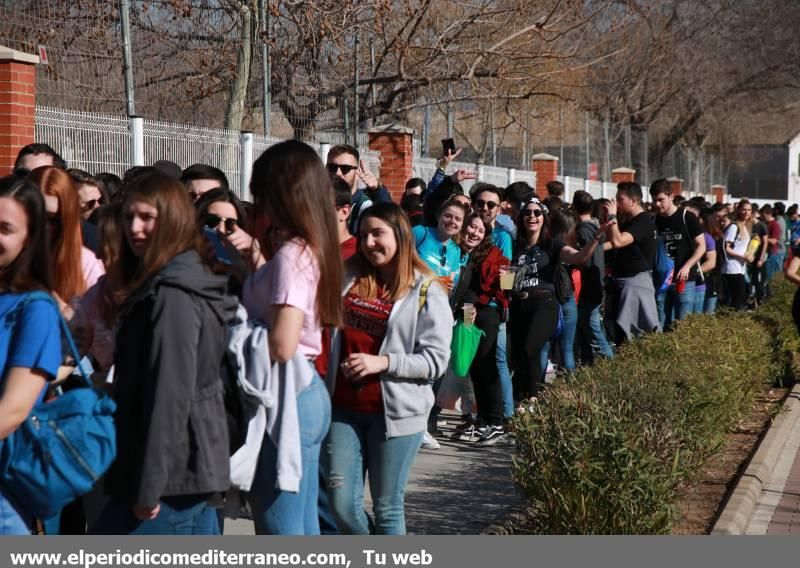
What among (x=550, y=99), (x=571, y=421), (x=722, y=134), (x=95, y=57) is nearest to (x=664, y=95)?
(x=722, y=134)

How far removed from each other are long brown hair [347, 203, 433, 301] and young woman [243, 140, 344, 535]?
762 mm

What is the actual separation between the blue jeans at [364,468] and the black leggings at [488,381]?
404cm

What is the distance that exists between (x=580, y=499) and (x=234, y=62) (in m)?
11.7

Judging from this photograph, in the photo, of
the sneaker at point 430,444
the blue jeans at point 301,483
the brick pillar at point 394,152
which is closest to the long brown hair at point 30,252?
the blue jeans at point 301,483

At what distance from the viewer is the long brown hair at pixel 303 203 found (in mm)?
3887

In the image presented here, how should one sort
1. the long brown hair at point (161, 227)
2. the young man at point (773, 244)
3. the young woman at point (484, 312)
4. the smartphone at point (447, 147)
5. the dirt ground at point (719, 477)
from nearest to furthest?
the long brown hair at point (161, 227)
the dirt ground at point (719, 477)
the young woman at point (484, 312)
the smartphone at point (447, 147)
the young man at point (773, 244)

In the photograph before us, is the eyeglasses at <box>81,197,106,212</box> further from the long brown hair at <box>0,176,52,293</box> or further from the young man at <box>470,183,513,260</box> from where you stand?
the young man at <box>470,183,513,260</box>

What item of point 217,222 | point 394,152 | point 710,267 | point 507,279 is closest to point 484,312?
point 507,279

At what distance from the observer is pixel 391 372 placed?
4.64 m

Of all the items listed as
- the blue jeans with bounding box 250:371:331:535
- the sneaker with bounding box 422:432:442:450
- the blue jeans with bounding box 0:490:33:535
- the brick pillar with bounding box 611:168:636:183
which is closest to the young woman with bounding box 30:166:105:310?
the blue jeans with bounding box 0:490:33:535

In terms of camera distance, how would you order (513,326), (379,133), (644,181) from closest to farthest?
(513,326), (379,133), (644,181)

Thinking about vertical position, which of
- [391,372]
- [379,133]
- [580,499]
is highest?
[379,133]

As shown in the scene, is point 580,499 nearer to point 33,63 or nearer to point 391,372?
point 391,372

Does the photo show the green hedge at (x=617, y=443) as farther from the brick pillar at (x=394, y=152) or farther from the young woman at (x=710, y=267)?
the brick pillar at (x=394, y=152)
